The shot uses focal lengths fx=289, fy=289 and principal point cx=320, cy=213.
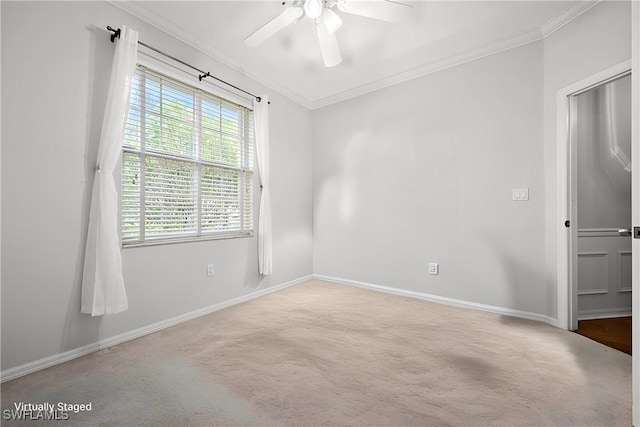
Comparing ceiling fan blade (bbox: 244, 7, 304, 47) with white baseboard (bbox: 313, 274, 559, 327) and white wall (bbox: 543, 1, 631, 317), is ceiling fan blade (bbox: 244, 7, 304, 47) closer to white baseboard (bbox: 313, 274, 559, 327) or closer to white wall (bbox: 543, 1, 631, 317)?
white wall (bbox: 543, 1, 631, 317)

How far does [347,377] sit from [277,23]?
95.7 inches

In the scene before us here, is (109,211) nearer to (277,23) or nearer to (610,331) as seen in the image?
(277,23)

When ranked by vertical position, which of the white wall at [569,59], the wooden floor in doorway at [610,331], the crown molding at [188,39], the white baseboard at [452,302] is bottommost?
the wooden floor in doorway at [610,331]

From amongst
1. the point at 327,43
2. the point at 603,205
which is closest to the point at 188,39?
the point at 327,43

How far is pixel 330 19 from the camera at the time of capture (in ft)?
6.88

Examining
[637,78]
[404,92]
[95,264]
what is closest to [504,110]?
[404,92]

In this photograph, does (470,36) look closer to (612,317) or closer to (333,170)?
(333,170)

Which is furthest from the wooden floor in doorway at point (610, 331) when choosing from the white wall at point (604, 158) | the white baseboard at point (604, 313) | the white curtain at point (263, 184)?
the white curtain at point (263, 184)

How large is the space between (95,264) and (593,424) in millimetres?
2978

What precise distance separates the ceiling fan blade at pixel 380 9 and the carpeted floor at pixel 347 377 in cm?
235

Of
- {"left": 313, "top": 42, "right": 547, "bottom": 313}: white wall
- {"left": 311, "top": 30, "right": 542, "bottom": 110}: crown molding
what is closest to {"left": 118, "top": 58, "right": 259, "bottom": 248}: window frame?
{"left": 313, "top": 42, "right": 547, "bottom": 313}: white wall

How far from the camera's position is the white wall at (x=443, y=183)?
8.88 feet

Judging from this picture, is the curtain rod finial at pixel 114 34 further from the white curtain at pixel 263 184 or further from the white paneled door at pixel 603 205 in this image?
the white paneled door at pixel 603 205

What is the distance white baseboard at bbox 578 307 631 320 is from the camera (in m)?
2.80
